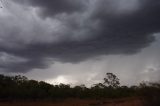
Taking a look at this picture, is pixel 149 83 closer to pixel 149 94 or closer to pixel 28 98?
pixel 149 94

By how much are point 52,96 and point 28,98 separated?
615 cm

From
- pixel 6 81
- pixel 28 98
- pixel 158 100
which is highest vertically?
pixel 6 81

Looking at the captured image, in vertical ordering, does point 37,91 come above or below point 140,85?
above

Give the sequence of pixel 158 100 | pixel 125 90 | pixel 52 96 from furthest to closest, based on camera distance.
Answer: pixel 125 90
pixel 52 96
pixel 158 100

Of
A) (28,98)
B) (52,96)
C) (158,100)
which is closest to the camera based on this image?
(158,100)

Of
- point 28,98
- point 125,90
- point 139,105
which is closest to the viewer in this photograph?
point 139,105

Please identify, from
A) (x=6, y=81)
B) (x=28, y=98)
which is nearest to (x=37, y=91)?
(x=28, y=98)

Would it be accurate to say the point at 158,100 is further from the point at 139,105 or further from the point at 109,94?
the point at 109,94

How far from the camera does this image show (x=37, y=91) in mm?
56406

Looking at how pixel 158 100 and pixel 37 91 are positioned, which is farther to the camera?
pixel 37 91

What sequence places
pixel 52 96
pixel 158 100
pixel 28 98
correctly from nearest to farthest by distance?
pixel 158 100 < pixel 28 98 < pixel 52 96

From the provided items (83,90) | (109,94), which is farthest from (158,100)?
(83,90)

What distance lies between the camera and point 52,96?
193 ft

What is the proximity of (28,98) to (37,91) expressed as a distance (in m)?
3.04
